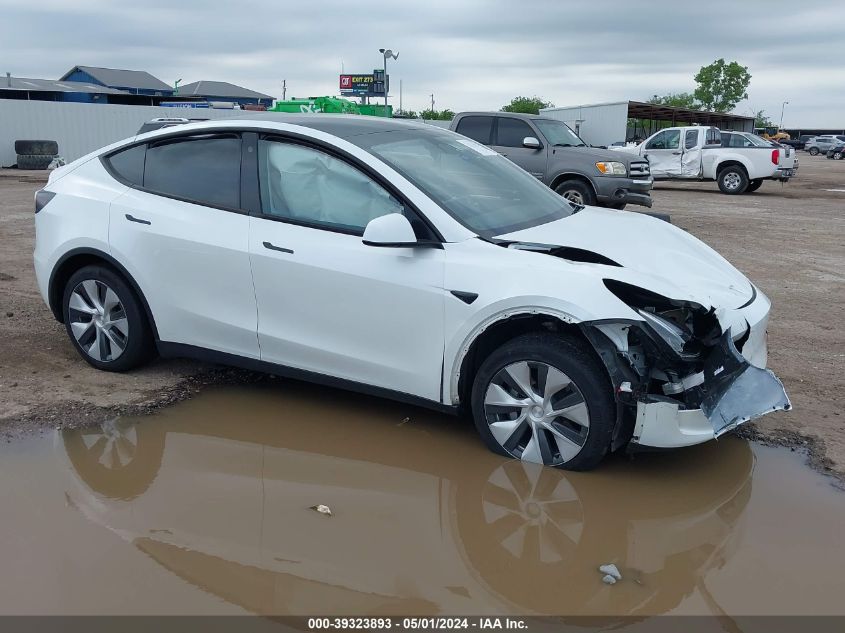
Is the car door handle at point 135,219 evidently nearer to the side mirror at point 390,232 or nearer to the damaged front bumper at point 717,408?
the side mirror at point 390,232

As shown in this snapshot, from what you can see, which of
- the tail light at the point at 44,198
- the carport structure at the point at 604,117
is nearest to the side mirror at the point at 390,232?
the tail light at the point at 44,198

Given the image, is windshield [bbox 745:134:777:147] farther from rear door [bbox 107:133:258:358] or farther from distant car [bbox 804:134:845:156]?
distant car [bbox 804:134:845:156]

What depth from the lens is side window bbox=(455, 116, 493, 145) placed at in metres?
15.0

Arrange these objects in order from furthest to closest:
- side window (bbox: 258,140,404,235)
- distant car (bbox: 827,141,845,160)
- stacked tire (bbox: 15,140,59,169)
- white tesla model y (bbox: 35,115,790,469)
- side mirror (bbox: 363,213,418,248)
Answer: distant car (bbox: 827,141,845,160) < stacked tire (bbox: 15,140,59,169) < side window (bbox: 258,140,404,235) < side mirror (bbox: 363,213,418,248) < white tesla model y (bbox: 35,115,790,469)

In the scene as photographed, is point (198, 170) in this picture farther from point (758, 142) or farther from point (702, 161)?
point (758, 142)

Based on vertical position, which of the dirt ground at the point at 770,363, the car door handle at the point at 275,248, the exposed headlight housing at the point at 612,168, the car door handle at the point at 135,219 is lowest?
the dirt ground at the point at 770,363

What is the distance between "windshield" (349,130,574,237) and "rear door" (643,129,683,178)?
18.4m

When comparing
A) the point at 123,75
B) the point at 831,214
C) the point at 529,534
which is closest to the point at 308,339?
the point at 529,534

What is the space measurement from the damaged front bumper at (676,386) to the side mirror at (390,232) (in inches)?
39.1

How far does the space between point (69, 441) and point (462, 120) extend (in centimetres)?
1193

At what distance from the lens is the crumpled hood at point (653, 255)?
3920mm

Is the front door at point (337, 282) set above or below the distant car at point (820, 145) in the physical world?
below

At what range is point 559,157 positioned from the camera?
47.4ft

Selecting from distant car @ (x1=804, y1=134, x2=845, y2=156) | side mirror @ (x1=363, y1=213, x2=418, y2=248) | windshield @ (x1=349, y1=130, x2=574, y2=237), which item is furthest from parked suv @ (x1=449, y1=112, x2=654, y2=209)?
distant car @ (x1=804, y1=134, x2=845, y2=156)
